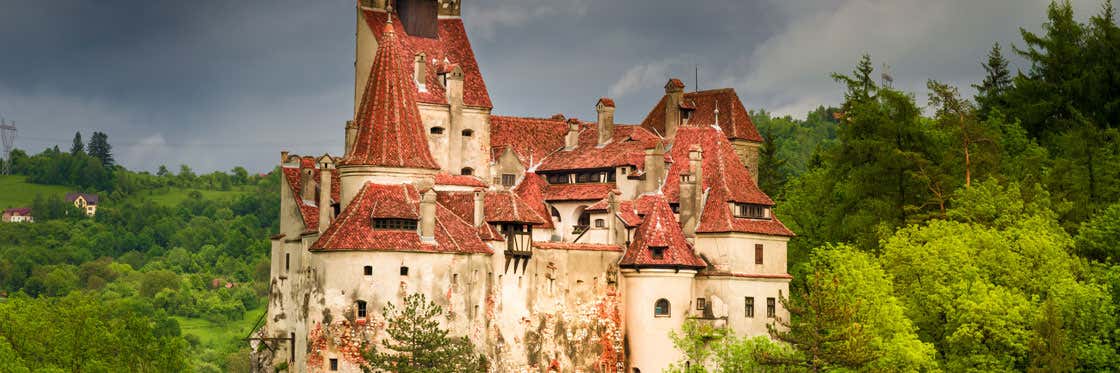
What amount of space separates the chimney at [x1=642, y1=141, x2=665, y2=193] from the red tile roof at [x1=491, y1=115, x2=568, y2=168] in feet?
26.6

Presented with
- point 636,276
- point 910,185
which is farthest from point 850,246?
point 636,276

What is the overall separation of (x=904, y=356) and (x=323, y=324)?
27557 mm

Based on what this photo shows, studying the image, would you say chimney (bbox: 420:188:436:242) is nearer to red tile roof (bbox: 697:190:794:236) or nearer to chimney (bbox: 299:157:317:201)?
chimney (bbox: 299:157:317:201)

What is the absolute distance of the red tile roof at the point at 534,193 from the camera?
96.2 m

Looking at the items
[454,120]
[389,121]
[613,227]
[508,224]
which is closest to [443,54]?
[454,120]

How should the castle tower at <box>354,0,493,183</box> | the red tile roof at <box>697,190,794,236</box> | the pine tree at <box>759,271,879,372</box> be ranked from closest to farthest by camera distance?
the pine tree at <box>759,271,879,372</box> < the red tile roof at <box>697,190,794,236</box> < the castle tower at <box>354,0,493,183</box>

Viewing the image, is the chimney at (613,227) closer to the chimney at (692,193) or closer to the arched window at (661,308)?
the chimney at (692,193)

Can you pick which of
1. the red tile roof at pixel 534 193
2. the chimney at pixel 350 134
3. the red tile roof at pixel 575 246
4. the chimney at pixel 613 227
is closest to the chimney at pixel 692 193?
the chimney at pixel 613 227

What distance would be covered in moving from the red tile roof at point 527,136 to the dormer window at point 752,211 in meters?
13.5

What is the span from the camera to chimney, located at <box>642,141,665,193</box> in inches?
3770

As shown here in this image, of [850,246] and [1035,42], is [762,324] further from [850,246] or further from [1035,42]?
[1035,42]

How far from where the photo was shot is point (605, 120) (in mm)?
101062

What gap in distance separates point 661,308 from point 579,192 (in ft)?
30.3

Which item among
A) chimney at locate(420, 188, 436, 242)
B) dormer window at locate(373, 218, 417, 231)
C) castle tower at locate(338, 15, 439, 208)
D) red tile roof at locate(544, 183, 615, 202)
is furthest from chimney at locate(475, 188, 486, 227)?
red tile roof at locate(544, 183, 615, 202)
